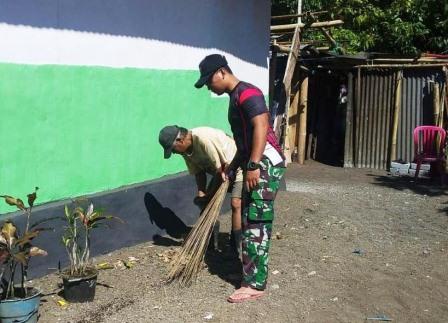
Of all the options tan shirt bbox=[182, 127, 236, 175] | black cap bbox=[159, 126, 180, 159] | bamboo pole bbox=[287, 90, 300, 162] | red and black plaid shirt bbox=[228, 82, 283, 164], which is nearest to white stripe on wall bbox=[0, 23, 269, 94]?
black cap bbox=[159, 126, 180, 159]

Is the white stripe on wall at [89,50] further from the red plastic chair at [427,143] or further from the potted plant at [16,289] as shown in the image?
the red plastic chair at [427,143]

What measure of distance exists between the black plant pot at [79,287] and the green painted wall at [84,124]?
765 mm

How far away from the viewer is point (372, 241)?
6055 millimetres

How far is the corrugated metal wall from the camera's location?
11.1 meters

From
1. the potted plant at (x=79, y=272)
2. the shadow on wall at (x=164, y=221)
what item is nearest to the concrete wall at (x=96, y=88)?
the shadow on wall at (x=164, y=221)

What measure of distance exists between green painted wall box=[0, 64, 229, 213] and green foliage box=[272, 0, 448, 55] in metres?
6.99

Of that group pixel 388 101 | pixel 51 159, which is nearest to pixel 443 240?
pixel 51 159

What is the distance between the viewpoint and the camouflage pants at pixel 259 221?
416 centimetres

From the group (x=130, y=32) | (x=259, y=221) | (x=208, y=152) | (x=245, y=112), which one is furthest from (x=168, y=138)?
(x=130, y=32)

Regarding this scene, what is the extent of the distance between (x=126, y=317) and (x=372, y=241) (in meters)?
3.01

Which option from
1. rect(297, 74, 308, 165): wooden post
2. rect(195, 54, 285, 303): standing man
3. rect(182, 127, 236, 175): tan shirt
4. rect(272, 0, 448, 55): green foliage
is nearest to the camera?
rect(195, 54, 285, 303): standing man

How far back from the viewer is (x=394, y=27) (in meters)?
12.4

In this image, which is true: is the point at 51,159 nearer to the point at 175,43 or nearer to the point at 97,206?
the point at 97,206

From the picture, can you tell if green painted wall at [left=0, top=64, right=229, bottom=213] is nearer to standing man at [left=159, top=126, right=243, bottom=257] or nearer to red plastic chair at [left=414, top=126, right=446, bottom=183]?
standing man at [left=159, top=126, right=243, bottom=257]
